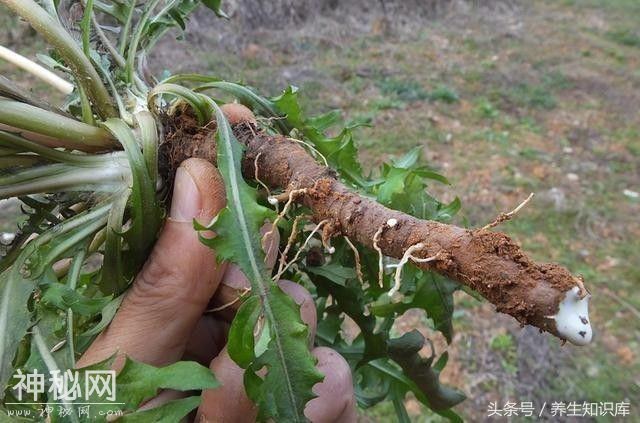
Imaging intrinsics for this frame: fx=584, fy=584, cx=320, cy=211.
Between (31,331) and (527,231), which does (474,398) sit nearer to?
(527,231)

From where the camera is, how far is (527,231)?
424 cm

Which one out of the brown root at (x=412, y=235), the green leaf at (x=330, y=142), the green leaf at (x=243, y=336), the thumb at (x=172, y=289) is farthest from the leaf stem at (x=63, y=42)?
the green leaf at (x=243, y=336)

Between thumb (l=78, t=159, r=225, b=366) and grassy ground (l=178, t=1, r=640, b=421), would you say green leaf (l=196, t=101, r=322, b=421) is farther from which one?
grassy ground (l=178, t=1, r=640, b=421)

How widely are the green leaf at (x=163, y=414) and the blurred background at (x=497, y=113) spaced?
2.47ft

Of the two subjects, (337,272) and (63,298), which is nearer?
(63,298)

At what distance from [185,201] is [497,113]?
498cm

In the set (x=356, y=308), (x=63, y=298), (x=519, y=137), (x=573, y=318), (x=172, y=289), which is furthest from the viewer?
(x=519, y=137)

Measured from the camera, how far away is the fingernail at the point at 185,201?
1.41 meters

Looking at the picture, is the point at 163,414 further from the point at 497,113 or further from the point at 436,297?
the point at 497,113

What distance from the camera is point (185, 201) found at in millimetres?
1422

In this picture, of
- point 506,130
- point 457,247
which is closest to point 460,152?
point 506,130

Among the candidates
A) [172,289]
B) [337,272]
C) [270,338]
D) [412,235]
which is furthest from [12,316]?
[412,235]

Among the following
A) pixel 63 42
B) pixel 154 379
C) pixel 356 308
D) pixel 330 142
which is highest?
pixel 63 42

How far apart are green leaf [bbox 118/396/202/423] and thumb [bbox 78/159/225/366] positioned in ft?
0.60
